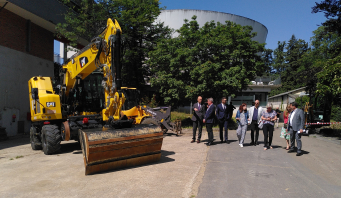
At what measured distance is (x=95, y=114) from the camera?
937 centimetres

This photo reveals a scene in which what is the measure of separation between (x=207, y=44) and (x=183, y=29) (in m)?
2.55

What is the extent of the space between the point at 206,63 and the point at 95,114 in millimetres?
8876

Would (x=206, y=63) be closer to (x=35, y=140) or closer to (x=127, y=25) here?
(x=127, y=25)

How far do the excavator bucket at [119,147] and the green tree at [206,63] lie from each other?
9.71 metres

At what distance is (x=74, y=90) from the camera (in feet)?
32.6

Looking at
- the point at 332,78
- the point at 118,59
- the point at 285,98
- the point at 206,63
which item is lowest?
the point at 285,98

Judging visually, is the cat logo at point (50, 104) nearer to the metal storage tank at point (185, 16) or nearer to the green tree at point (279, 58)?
the metal storage tank at point (185, 16)

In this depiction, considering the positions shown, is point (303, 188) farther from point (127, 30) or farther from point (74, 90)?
point (127, 30)

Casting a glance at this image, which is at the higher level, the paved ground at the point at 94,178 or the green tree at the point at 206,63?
the green tree at the point at 206,63

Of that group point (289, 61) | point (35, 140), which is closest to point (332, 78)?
point (35, 140)

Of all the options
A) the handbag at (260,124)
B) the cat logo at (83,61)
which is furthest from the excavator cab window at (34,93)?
the handbag at (260,124)

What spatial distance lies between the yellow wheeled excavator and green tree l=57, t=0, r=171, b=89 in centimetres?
712

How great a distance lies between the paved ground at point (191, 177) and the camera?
488 cm

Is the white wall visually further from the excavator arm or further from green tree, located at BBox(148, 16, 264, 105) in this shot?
the excavator arm
